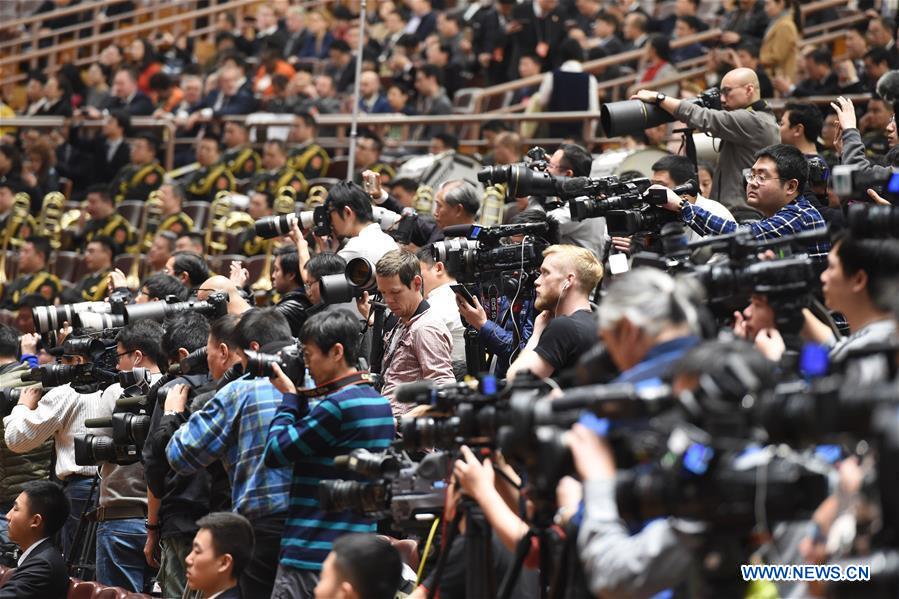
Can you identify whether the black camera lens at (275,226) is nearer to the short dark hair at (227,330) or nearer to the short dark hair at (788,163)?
the short dark hair at (227,330)

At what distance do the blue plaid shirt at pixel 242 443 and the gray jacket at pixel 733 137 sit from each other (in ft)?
7.35

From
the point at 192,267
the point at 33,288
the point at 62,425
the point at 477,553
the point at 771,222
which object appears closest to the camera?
the point at 477,553

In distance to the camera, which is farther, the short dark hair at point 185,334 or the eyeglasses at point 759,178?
the short dark hair at point 185,334

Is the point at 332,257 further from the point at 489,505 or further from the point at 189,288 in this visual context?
the point at 489,505

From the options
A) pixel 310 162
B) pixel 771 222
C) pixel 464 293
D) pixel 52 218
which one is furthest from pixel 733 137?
pixel 52 218

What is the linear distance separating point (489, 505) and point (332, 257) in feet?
7.95

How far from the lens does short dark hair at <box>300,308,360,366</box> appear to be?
13.9ft

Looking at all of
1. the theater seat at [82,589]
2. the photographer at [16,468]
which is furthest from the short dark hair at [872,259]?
the photographer at [16,468]

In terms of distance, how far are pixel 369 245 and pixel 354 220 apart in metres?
0.16

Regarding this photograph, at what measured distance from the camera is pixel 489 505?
331cm

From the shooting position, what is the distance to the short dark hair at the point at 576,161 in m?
6.20

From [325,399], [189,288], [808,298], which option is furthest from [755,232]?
[189,288]

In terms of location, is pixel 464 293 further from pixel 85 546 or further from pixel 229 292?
pixel 85 546

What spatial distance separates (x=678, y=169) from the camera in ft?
19.3
